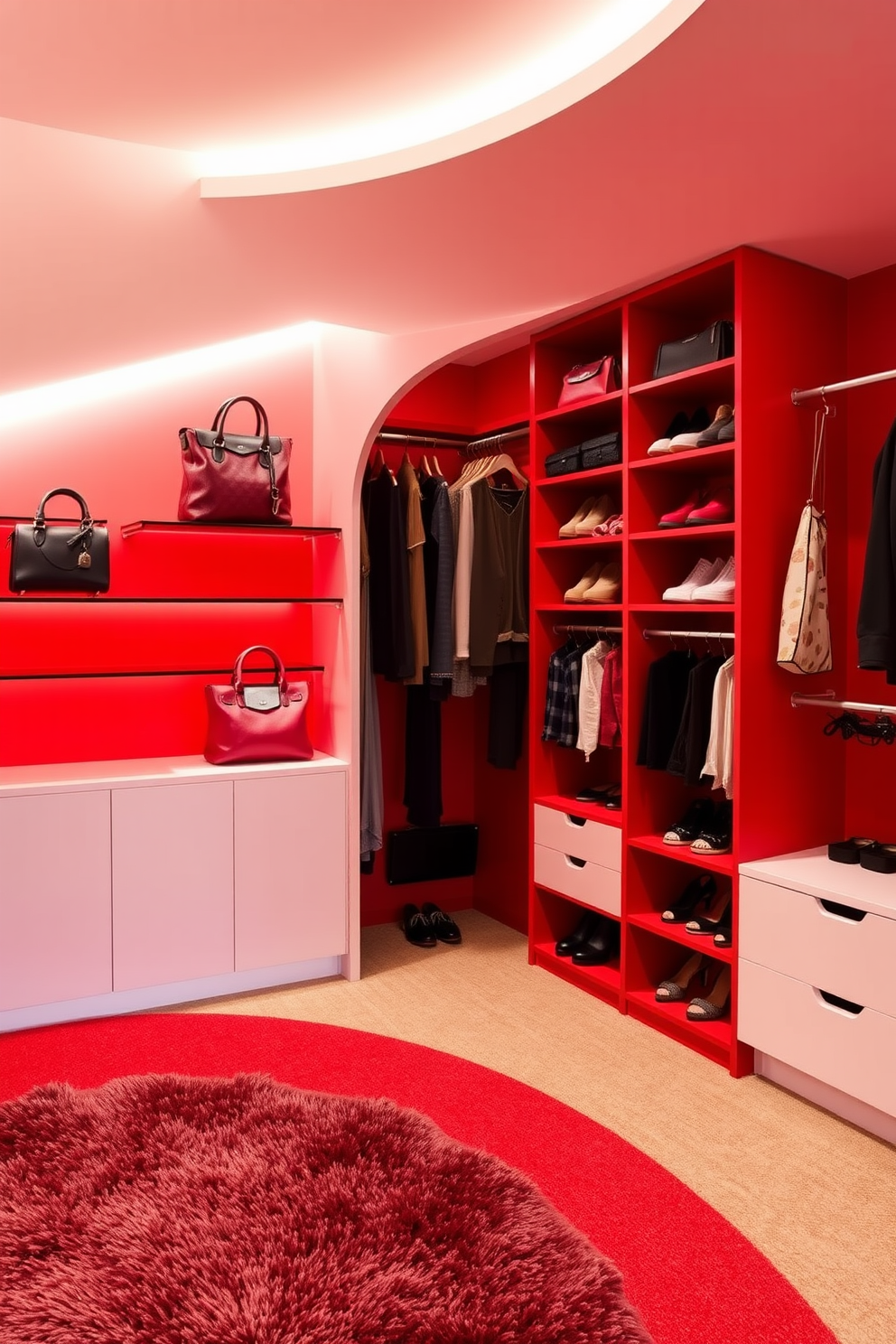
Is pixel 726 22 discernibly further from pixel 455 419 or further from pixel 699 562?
pixel 455 419

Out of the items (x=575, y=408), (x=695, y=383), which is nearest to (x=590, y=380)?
(x=575, y=408)

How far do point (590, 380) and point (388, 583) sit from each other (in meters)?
1.08

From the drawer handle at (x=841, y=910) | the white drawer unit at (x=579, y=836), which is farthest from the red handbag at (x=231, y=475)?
the drawer handle at (x=841, y=910)

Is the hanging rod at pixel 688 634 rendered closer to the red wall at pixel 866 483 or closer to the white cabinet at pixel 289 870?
the red wall at pixel 866 483

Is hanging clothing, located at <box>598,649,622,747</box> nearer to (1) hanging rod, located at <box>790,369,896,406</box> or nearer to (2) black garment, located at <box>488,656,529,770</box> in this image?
(2) black garment, located at <box>488,656,529,770</box>

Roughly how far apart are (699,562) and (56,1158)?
2441mm

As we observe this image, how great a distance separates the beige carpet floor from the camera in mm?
2154

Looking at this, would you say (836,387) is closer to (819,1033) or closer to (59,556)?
(819,1033)

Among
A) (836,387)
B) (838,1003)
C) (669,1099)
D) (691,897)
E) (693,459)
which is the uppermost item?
(836,387)

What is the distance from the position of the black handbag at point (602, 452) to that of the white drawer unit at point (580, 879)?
141 centimetres

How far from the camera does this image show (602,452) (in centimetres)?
352

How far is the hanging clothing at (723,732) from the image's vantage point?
309cm

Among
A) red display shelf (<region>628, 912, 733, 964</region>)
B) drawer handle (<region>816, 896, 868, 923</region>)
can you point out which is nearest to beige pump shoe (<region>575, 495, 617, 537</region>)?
red display shelf (<region>628, 912, 733, 964</region>)

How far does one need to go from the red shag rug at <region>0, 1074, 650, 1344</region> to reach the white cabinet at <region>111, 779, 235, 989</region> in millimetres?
920
